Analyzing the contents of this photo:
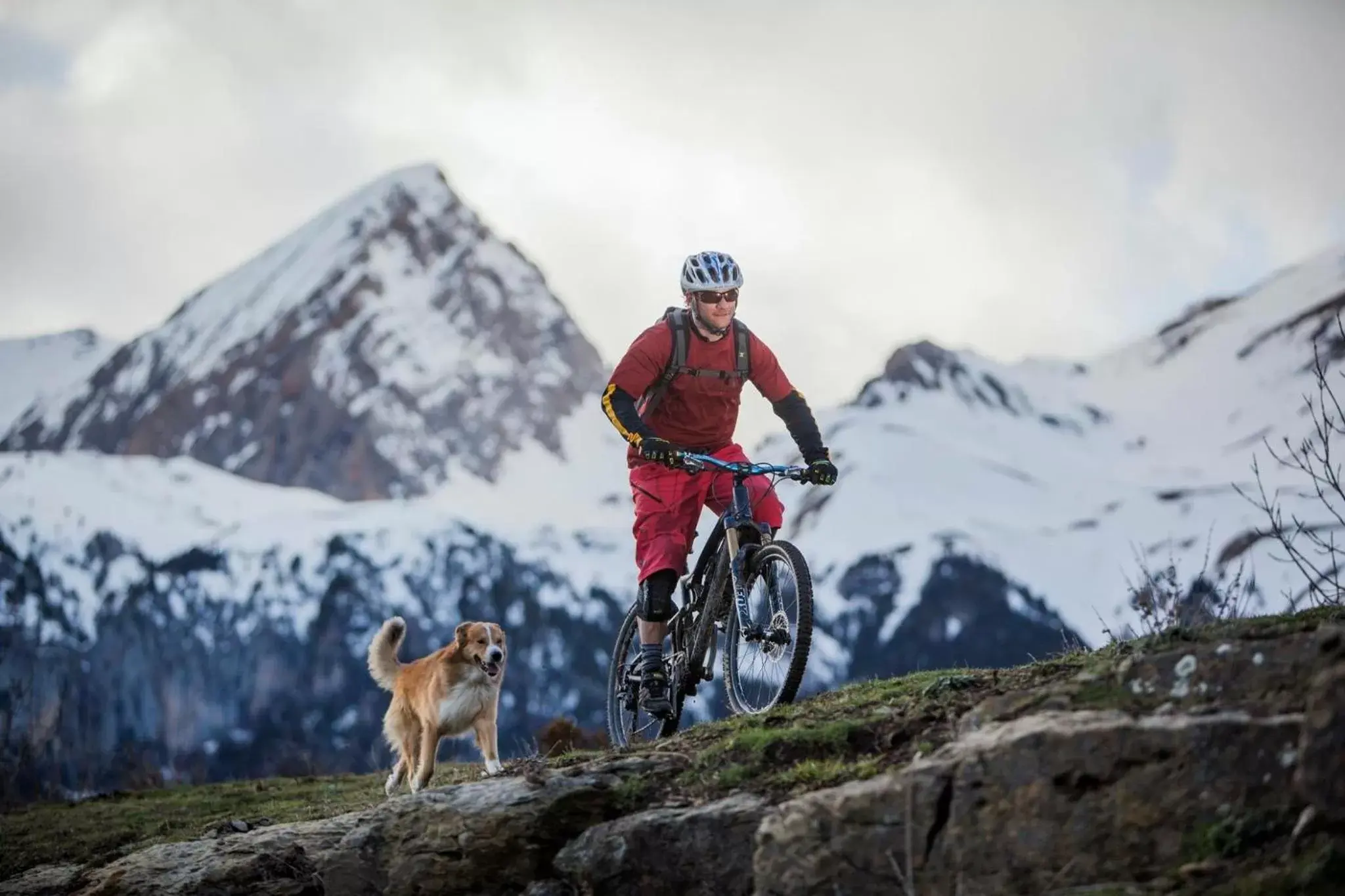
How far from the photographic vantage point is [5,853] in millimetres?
13820

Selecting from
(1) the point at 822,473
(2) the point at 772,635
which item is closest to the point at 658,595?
(2) the point at 772,635

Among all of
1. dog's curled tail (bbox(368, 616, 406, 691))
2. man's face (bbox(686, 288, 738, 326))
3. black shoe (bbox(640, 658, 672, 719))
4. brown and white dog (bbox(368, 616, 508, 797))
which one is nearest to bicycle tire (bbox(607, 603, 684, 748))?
black shoe (bbox(640, 658, 672, 719))

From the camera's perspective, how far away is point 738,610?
31.7 ft

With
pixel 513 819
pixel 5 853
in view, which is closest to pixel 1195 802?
pixel 513 819

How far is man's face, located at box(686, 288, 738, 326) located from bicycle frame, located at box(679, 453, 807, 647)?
902 millimetres

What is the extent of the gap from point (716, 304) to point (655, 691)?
2636 millimetres

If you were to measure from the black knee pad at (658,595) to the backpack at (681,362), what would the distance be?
1107 millimetres

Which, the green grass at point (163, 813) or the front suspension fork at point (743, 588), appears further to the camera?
the green grass at point (163, 813)

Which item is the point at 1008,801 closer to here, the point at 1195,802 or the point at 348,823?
the point at 1195,802

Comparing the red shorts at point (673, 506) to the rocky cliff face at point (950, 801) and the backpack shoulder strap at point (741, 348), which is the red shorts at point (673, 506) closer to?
the backpack shoulder strap at point (741, 348)

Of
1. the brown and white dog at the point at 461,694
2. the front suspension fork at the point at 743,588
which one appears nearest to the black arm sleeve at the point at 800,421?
the front suspension fork at the point at 743,588

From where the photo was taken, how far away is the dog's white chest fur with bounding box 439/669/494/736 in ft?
40.8

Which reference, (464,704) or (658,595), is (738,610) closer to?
(658,595)

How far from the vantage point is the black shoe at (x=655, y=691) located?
10344 millimetres
